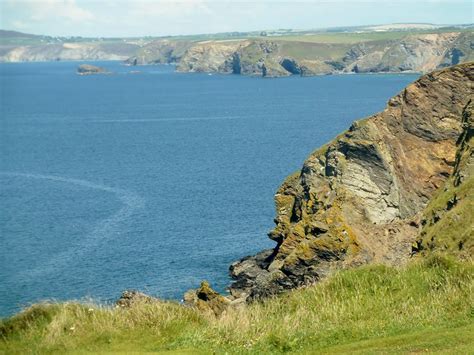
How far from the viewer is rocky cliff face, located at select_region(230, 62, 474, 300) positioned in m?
51.9

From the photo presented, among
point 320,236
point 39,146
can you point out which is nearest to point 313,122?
point 39,146

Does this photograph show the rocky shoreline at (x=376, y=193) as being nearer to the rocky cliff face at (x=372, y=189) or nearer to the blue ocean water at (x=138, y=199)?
the rocky cliff face at (x=372, y=189)

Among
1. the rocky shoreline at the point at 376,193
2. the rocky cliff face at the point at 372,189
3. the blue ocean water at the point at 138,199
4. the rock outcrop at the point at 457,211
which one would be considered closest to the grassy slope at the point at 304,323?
the rock outcrop at the point at 457,211

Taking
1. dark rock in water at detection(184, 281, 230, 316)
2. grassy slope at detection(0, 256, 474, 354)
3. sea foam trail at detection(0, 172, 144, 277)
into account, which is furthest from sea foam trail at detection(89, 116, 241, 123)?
grassy slope at detection(0, 256, 474, 354)

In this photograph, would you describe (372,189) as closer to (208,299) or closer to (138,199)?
(208,299)

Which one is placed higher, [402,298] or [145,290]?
[402,298]

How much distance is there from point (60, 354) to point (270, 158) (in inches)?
3838

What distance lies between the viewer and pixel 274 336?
22.0m

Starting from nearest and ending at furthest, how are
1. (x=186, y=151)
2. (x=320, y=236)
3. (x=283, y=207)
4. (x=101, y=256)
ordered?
(x=320, y=236) → (x=283, y=207) → (x=101, y=256) → (x=186, y=151)

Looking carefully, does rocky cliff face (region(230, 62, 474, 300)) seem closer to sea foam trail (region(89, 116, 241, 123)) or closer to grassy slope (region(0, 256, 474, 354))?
grassy slope (region(0, 256, 474, 354))

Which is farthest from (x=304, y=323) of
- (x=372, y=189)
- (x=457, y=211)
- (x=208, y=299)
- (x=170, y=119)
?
(x=170, y=119)

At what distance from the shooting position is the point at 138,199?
3629 inches

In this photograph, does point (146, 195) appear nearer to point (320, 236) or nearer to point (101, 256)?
point (101, 256)

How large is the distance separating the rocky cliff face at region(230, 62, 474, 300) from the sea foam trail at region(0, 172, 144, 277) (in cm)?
1490
